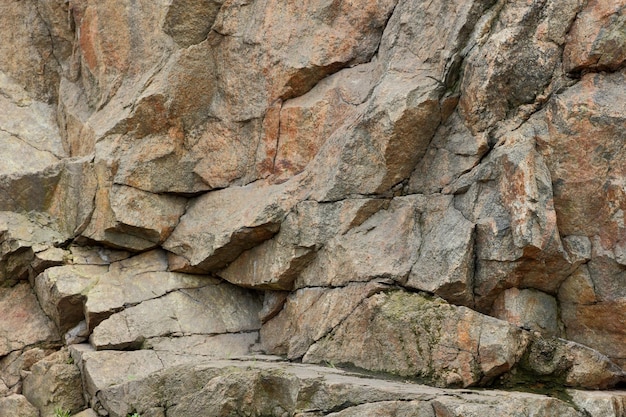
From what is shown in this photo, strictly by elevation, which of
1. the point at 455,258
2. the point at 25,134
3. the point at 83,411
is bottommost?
the point at 83,411

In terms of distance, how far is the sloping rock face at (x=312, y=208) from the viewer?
8.55m

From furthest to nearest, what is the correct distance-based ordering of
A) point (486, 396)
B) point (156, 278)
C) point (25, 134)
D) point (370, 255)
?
point (25, 134) → point (156, 278) → point (370, 255) → point (486, 396)

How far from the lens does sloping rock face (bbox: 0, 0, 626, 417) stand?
8.55 meters

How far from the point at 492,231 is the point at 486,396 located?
203 cm

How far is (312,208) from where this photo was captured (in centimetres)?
1030

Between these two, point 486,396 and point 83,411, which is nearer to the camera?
point 486,396

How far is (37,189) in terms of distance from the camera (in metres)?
12.5

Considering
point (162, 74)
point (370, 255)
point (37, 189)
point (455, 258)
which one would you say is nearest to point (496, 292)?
point (455, 258)

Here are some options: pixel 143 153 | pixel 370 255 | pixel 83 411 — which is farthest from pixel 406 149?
pixel 83 411

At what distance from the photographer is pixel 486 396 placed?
7.49 m

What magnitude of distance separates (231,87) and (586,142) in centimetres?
534

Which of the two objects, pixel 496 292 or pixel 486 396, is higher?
pixel 496 292

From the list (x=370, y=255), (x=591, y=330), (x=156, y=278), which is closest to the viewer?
(x=591, y=330)

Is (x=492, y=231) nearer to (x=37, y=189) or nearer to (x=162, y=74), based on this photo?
(x=162, y=74)
